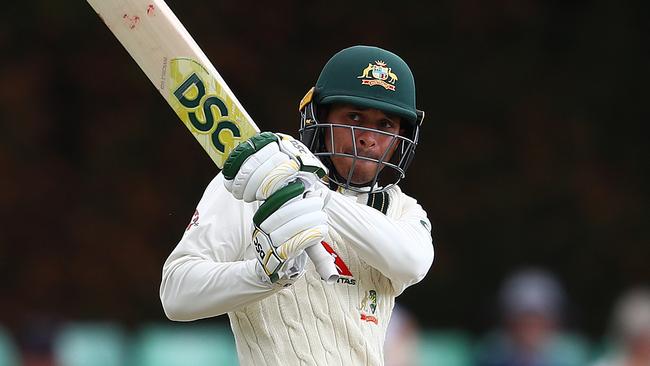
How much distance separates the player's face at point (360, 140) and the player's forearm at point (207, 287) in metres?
Answer: 0.37

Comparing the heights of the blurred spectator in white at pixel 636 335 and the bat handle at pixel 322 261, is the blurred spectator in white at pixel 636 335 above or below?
above

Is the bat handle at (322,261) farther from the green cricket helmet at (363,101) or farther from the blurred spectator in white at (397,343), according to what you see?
the blurred spectator in white at (397,343)

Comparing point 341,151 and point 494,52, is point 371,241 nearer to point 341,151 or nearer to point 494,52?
point 341,151

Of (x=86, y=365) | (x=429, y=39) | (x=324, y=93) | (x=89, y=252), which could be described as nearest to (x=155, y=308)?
(x=89, y=252)

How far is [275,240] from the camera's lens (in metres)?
2.35

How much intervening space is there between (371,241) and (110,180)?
4692mm

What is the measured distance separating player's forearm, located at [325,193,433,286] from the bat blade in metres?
0.27

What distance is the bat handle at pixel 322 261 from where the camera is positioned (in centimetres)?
241

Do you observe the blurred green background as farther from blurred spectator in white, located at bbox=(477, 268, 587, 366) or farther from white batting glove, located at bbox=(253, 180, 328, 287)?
white batting glove, located at bbox=(253, 180, 328, 287)

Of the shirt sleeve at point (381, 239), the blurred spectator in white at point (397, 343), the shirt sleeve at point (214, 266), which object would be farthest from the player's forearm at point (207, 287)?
the blurred spectator in white at point (397, 343)

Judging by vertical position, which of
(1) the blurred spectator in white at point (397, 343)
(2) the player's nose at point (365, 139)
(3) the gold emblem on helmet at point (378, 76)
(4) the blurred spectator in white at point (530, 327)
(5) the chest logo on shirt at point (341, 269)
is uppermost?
(4) the blurred spectator in white at point (530, 327)

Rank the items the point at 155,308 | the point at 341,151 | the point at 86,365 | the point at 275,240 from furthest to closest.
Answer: the point at 155,308 → the point at 86,365 → the point at 341,151 → the point at 275,240

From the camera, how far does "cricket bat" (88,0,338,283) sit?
106 inches

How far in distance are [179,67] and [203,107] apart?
0.10m
